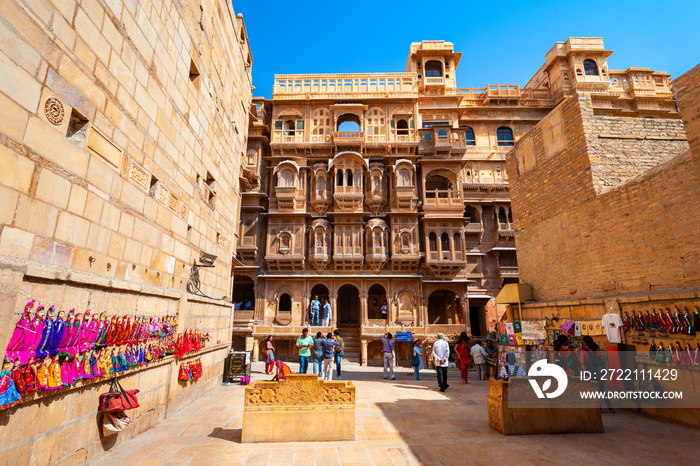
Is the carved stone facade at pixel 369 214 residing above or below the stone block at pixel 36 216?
above

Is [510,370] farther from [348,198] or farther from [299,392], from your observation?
[348,198]

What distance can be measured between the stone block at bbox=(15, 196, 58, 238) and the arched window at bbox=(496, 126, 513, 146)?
26679mm

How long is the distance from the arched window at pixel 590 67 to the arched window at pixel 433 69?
10.9m

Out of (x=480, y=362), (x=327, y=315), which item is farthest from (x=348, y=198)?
(x=480, y=362)

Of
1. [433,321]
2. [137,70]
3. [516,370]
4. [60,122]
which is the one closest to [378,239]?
[433,321]

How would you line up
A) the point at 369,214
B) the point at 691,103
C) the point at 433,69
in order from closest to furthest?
the point at 691,103 < the point at 369,214 < the point at 433,69

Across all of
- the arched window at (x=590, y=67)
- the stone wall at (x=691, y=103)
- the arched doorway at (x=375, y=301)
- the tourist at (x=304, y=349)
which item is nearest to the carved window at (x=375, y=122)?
the arched doorway at (x=375, y=301)

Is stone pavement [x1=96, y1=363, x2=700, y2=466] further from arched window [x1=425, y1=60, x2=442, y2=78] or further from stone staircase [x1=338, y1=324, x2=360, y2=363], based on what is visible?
arched window [x1=425, y1=60, x2=442, y2=78]

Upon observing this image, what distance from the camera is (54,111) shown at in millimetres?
3904

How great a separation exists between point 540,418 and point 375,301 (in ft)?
58.4

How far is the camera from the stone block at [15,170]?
10.7 feet

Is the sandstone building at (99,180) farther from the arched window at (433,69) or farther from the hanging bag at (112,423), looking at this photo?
the arched window at (433,69)

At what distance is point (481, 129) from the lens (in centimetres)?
2548

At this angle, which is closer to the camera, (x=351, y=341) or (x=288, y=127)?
(x=351, y=341)
